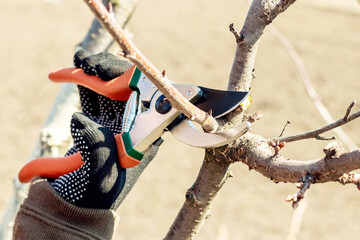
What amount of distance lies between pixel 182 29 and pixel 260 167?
7125 mm

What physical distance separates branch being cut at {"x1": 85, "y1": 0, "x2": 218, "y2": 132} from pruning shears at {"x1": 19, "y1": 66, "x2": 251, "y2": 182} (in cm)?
6

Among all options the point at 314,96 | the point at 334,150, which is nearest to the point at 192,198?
the point at 334,150

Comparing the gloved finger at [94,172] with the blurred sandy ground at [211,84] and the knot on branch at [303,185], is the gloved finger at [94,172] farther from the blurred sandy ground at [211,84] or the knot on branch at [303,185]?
the blurred sandy ground at [211,84]

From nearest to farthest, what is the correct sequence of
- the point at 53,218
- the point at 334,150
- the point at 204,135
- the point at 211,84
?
the point at 334,150, the point at 204,135, the point at 53,218, the point at 211,84

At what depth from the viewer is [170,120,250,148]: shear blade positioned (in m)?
1.04

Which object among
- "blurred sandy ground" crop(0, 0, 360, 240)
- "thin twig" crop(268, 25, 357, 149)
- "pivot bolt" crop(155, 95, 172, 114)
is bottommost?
"pivot bolt" crop(155, 95, 172, 114)

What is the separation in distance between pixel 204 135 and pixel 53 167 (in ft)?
1.27

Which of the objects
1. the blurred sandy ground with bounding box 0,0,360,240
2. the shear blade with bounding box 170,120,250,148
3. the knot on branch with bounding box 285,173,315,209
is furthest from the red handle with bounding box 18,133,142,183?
the blurred sandy ground with bounding box 0,0,360,240

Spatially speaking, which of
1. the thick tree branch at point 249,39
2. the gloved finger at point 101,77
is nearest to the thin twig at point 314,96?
the thick tree branch at point 249,39

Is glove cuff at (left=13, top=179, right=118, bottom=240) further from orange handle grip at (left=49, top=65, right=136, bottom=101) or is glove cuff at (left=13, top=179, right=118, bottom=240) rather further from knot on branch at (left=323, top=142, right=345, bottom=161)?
knot on branch at (left=323, top=142, right=345, bottom=161)

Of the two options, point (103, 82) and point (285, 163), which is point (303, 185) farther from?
point (103, 82)

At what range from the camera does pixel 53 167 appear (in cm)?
130

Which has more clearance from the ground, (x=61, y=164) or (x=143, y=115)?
(x=143, y=115)

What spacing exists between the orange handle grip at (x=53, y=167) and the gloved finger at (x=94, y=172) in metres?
0.03
